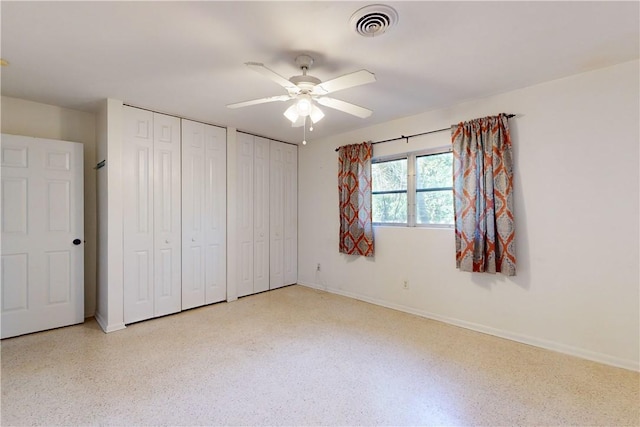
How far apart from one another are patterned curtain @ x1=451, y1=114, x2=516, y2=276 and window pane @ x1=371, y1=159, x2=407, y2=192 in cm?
72

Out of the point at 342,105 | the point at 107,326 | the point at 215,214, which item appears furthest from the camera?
the point at 215,214

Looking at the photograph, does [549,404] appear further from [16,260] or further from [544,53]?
[16,260]

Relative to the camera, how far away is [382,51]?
2.11 meters

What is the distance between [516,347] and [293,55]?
122 inches

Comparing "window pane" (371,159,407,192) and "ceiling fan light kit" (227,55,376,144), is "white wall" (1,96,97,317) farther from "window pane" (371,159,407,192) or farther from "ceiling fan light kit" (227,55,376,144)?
"window pane" (371,159,407,192)

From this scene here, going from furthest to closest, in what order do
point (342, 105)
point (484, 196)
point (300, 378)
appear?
point (484, 196) < point (342, 105) < point (300, 378)

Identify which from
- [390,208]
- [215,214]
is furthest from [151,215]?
[390,208]

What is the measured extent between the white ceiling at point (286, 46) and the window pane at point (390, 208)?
4.10 feet

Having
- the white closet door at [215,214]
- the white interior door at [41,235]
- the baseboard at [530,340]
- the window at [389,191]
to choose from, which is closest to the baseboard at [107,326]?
the white interior door at [41,235]

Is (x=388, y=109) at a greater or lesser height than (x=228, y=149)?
greater

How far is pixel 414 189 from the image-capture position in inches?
141

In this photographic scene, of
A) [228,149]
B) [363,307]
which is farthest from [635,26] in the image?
[228,149]

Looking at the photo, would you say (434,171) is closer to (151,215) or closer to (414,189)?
(414,189)

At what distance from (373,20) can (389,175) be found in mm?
2293
